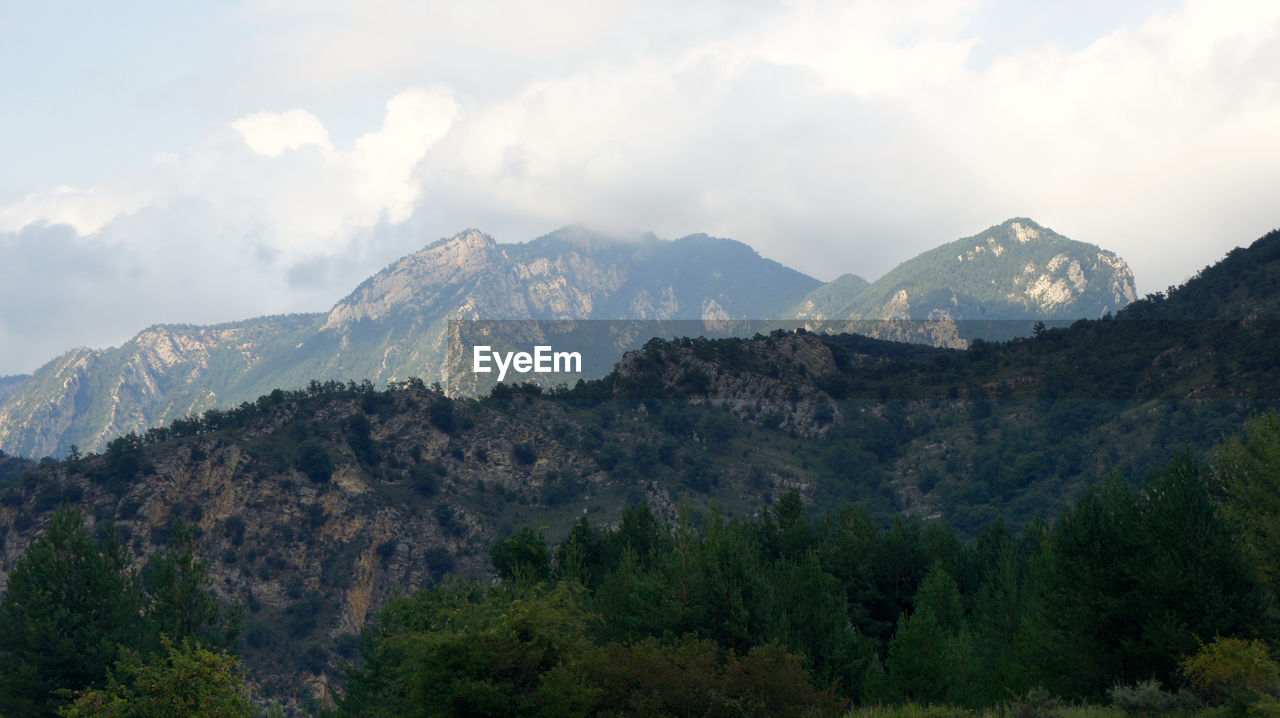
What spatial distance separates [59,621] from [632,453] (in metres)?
107

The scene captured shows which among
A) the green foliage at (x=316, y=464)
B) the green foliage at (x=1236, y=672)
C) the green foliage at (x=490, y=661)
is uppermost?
the green foliage at (x=316, y=464)

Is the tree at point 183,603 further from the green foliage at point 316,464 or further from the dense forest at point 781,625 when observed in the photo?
the green foliage at point 316,464

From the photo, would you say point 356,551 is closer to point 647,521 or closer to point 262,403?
point 262,403

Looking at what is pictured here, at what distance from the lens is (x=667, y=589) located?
160 feet

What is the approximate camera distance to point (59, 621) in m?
56.0

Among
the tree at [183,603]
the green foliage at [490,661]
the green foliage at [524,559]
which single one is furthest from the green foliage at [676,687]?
the tree at [183,603]

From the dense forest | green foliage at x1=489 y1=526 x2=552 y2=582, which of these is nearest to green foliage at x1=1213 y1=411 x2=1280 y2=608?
the dense forest

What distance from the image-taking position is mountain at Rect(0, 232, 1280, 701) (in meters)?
123

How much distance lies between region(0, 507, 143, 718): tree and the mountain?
173ft

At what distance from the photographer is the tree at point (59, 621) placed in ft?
177

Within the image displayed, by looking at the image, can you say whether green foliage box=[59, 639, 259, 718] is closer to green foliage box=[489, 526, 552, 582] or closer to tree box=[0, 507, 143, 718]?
tree box=[0, 507, 143, 718]

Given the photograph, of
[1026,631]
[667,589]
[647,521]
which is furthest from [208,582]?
[1026,631]

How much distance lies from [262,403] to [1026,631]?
131 meters

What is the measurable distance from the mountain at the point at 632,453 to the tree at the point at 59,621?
52.7m
